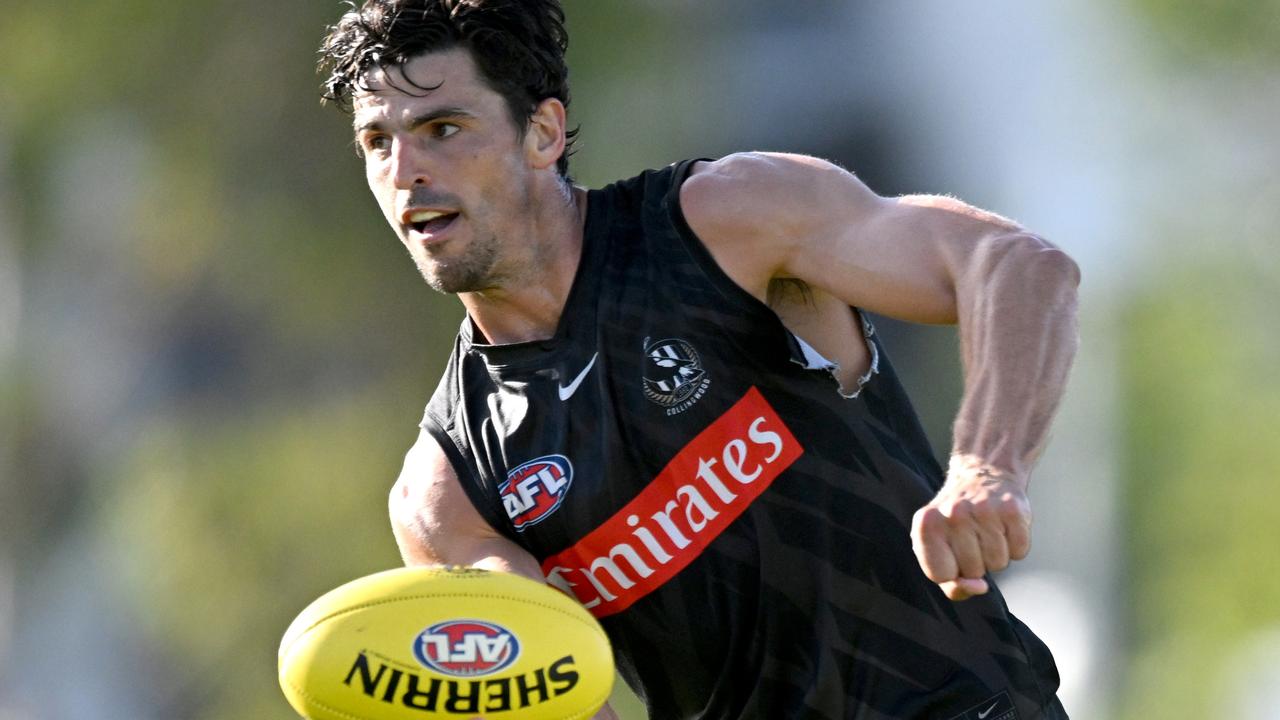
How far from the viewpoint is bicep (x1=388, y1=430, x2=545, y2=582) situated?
4.77 metres

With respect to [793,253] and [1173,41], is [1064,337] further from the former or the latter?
[1173,41]

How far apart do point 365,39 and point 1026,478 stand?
6.69 feet

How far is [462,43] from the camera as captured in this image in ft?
16.3

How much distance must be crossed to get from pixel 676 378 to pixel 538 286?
1.46 feet

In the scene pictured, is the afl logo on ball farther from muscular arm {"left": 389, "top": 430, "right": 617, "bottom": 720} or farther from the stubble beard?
the stubble beard

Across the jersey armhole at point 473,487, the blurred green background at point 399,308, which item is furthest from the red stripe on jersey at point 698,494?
the blurred green background at point 399,308

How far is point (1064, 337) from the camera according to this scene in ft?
13.3

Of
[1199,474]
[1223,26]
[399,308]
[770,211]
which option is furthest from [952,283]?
[1223,26]

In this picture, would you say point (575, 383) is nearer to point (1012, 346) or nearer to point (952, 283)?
point (952, 283)

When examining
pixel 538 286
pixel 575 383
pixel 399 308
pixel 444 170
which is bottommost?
pixel 399 308

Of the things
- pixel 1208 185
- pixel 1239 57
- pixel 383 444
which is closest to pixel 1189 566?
pixel 1208 185

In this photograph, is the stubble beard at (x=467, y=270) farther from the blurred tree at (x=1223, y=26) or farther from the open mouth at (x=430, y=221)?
the blurred tree at (x=1223, y=26)

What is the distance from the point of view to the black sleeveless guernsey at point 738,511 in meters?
4.66

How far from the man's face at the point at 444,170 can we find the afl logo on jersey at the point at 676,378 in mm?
452
